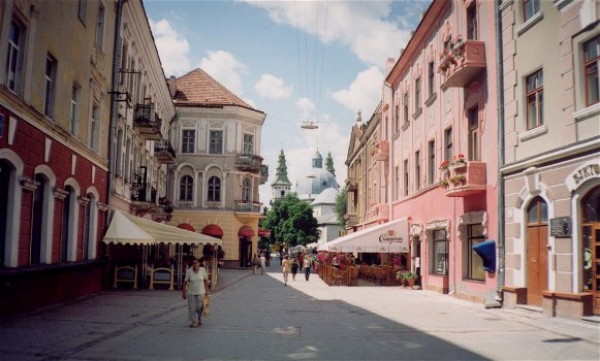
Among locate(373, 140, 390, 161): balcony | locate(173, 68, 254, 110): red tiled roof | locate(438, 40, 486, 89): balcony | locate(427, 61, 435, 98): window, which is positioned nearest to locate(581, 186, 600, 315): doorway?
locate(438, 40, 486, 89): balcony

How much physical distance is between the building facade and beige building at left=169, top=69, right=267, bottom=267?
2517cm

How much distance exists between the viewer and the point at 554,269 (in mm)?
14453

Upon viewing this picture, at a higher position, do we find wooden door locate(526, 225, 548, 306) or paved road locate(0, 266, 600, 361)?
wooden door locate(526, 225, 548, 306)

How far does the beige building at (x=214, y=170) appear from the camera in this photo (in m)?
47.6

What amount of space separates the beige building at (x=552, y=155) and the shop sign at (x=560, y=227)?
0.02 metres

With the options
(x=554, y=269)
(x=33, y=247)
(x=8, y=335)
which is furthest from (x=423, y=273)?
(x=8, y=335)

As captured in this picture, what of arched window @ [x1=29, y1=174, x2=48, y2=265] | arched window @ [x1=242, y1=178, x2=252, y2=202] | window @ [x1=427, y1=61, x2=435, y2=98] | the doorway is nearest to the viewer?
the doorway

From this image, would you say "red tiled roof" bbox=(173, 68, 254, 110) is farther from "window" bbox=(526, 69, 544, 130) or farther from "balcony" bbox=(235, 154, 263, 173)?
"window" bbox=(526, 69, 544, 130)

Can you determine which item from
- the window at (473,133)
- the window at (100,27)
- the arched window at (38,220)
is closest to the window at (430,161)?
the window at (473,133)

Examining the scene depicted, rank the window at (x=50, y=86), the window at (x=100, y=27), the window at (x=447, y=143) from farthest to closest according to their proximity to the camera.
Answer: the window at (x=447, y=143)
the window at (x=100, y=27)
the window at (x=50, y=86)

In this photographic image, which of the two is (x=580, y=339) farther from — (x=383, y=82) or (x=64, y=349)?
(x=383, y=82)

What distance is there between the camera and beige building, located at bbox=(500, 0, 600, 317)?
13375mm

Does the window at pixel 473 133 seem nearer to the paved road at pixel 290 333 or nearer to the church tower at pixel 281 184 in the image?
the paved road at pixel 290 333

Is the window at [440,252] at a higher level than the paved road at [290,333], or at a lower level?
higher
